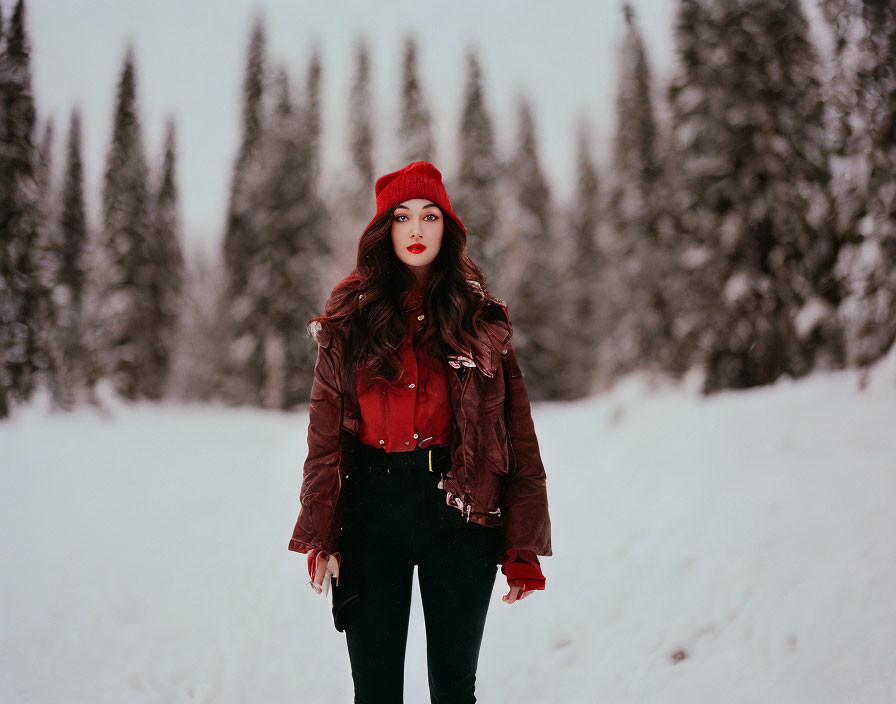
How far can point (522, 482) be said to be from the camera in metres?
2.44

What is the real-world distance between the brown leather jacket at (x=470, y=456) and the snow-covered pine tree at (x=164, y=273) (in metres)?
22.7

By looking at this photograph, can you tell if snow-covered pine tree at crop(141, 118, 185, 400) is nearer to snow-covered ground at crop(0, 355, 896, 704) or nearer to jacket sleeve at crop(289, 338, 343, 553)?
snow-covered ground at crop(0, 355, 896, 704)

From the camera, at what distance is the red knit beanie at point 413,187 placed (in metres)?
2.53

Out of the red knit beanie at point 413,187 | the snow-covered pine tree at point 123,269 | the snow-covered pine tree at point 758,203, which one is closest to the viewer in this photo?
the red knit beanie at point 413,187

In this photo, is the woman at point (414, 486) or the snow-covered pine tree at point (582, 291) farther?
the snow-covered pine tree at point (582, 291)

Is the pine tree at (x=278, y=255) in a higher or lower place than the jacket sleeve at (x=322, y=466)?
higher

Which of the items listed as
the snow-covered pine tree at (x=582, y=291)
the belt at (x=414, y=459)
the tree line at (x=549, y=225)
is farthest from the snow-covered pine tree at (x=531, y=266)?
Answer: the belt at (x=414, y=459)

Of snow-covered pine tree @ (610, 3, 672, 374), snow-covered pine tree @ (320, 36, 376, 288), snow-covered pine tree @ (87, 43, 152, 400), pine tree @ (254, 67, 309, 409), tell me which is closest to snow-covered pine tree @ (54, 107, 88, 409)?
snow-covered pine tree @ (87, 43, 152, 400)

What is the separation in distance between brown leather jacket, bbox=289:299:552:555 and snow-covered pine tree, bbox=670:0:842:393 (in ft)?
39.1

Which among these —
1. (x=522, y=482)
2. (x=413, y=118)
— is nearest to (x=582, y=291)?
(x=413, y=118)

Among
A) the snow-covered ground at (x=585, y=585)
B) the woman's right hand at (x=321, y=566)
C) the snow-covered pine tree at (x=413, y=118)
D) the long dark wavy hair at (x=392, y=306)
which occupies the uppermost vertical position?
the snow-covered pine tree at (x=413, y=118)

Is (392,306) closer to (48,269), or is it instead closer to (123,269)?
(48,269)

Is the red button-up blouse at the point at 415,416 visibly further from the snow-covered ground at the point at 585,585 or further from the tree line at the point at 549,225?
the tree line at the point at 549,225

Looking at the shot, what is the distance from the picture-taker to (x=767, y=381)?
13.4 metres
